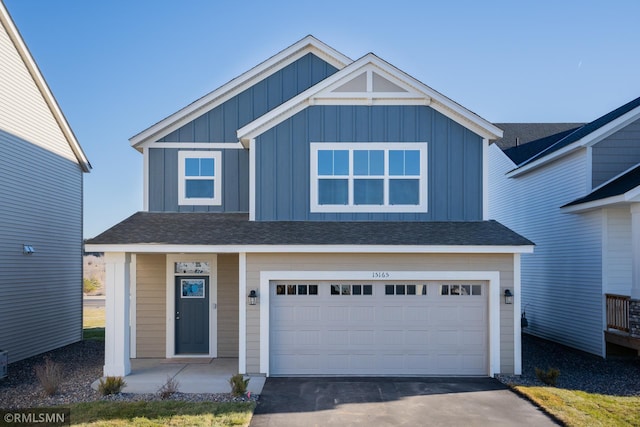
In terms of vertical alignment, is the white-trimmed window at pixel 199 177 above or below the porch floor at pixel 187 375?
above

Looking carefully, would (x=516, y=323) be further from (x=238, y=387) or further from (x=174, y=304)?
(x=174, y=304)

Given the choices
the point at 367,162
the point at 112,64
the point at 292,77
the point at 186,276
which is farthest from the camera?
the point at 112,64

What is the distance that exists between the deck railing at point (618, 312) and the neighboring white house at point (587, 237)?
0.02 meters

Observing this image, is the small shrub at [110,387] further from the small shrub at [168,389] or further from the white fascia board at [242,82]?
the white fascia board at [242,82]

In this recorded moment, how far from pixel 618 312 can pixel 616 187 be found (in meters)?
3.07

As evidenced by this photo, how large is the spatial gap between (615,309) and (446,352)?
15.4 feet

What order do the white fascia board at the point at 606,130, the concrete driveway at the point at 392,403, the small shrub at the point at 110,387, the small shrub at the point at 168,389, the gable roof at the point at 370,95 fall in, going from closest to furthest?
the concrete driveway at the point at 392,403, the small shrub at the point at 168,389, the small shrub at the point at 110,387, the gable roof at the point at 370,95, the white fascia board at the point at 606,130

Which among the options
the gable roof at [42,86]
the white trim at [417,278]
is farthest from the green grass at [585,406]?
the gable roof at [42,86]

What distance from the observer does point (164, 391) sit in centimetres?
Answer: 850

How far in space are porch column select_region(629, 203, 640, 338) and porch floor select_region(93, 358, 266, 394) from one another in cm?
845

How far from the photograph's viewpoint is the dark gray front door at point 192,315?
1192 centimetres

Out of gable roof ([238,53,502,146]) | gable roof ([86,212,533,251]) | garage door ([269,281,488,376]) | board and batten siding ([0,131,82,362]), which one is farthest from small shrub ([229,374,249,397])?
board and batten siding ([0,131,82,362])

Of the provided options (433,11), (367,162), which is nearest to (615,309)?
(367,162)

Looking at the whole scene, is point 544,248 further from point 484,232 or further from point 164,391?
point 164,391
